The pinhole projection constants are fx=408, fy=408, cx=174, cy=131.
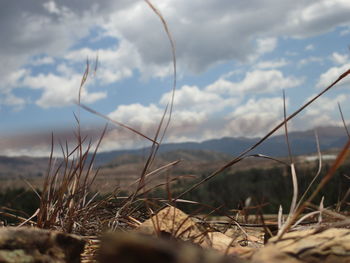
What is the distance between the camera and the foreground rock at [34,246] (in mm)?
1566

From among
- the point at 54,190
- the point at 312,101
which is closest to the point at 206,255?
the point at 312,101

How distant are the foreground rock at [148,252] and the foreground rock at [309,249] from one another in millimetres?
698

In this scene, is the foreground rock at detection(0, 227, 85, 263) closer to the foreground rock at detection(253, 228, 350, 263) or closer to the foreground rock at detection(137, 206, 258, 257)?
the foreground rock at detection(137, 206, 258, 257)

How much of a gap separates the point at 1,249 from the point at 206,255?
111 cm

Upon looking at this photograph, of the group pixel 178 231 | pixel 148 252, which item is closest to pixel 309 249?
pixel 178 231

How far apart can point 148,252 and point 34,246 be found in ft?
3.35

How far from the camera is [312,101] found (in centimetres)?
199

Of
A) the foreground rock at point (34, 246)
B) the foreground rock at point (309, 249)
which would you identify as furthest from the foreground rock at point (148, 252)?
the foreground rock at point (34, 246)

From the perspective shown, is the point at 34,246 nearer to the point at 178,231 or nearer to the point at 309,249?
the point at 178,231

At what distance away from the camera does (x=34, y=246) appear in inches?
63.4

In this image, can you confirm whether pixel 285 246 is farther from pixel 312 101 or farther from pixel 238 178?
pixel 238 178

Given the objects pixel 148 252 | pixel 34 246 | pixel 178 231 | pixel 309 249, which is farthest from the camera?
pixel 178 231

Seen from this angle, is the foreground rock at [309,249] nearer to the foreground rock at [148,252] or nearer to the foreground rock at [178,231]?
the foreground rock at [178,231]

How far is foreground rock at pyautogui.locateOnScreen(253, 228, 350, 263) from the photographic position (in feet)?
4.69
